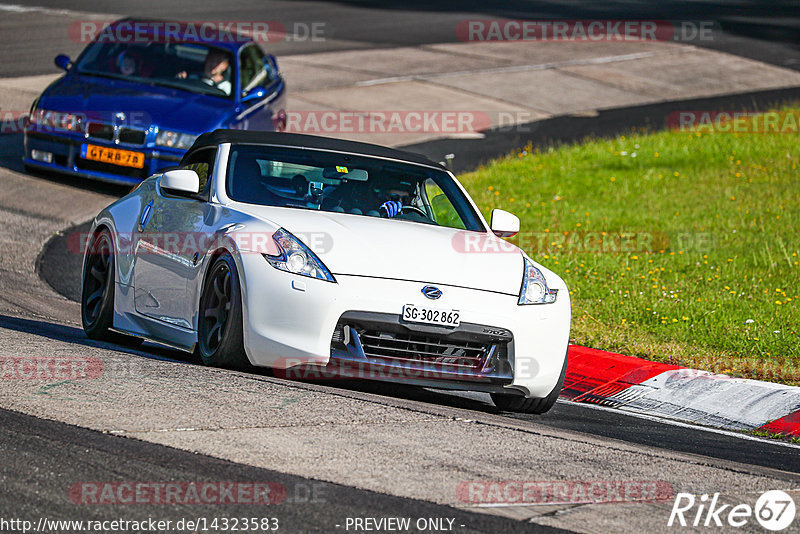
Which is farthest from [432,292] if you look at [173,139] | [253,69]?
[253,69]

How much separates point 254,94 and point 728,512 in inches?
433

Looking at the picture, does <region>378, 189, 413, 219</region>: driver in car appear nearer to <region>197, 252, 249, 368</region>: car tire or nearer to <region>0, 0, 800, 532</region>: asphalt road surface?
<region>0, 0, 800, 532</region>: asphalt road surface

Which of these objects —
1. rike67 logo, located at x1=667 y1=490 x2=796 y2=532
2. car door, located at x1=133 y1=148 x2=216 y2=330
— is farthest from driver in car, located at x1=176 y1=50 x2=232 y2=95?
rike67 logo, located at x1=667 y1=490 x2=796 y2=532

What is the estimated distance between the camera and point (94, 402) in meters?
5.98

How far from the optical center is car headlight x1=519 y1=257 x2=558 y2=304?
7.29 meters

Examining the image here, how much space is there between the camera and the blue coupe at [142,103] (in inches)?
551

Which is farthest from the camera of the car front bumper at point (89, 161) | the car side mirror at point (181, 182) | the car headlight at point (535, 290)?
the car front bumper at point (89, 161)

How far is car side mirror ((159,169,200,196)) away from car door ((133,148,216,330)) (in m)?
0.12

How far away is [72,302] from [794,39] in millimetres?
27351

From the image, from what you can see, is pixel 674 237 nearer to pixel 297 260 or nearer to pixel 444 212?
pixel 444 212

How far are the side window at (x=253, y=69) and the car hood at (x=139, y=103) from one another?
71 centimetres

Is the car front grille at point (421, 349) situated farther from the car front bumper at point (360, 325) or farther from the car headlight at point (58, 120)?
the car headlight at point (58, 120)

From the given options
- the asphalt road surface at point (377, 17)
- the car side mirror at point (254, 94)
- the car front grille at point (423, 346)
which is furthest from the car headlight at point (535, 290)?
the asphalt road surface at point (377, 17)

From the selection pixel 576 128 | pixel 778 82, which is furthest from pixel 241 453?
pixel 778 82
